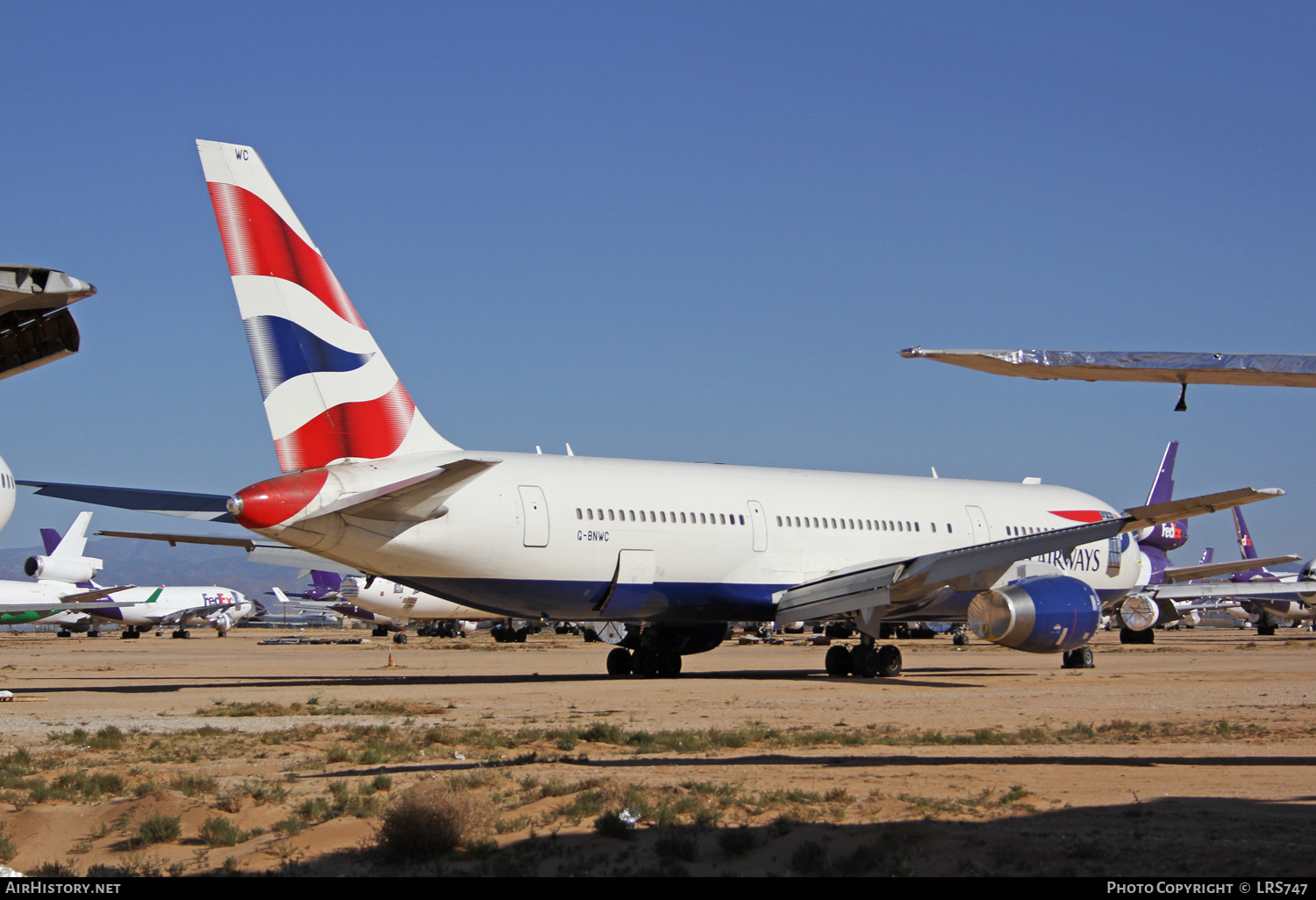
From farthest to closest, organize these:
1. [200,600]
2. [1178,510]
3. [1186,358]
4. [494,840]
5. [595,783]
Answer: [200,600] < [1178,510] < [595,783] < [1186,358] < [494,840]

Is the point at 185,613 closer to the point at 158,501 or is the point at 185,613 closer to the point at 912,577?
the point at 158,501

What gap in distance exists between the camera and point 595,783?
8.76m

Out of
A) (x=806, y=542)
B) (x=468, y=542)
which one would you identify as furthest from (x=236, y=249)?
(x=806, y=542)

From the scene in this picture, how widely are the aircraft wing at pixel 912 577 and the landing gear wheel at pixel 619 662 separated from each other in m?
3.56

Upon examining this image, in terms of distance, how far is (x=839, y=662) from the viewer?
23.3 metres

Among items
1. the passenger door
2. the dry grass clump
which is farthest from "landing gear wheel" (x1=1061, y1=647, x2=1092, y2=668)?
the dry grass clump

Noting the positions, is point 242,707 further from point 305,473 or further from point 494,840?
point 494,840

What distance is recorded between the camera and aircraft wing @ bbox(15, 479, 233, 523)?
60.3 ft

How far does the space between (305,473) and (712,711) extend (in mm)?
6851

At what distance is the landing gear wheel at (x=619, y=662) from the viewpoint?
80.3ft

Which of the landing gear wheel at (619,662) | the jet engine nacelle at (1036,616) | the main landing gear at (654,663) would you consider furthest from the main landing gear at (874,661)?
the landing gear wheel at (619,662)

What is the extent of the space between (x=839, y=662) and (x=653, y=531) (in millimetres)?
4980

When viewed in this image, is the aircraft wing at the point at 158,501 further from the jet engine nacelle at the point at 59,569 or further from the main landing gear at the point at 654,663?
the jet engine nacelle at the point at 59,569

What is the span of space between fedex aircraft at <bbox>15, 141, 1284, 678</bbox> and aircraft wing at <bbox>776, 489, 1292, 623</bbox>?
1.6 inches
